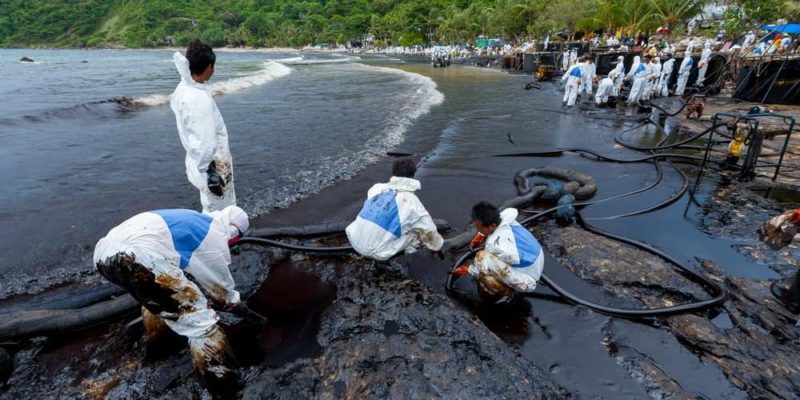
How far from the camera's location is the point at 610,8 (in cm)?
3562

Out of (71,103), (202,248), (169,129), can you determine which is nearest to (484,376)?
(202,248)

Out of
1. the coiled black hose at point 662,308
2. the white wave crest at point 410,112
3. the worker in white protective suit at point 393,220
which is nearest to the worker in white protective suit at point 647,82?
the white wave crest at point 410,112

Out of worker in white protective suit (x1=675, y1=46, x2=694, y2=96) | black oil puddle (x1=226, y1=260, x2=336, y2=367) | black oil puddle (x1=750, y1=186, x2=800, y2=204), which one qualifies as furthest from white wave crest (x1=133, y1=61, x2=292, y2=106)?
worker in white protective suit (x1=675, y1=46, x2=694, y2=96)

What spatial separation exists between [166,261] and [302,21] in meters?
148

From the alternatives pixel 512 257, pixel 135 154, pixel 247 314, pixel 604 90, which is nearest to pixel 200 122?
pixel 247 314

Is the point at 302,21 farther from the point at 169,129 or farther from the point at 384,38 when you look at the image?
the point at 169,129

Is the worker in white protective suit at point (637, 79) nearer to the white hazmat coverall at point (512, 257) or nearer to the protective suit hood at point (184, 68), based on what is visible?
the white hazmat coverall at point (512, 257)

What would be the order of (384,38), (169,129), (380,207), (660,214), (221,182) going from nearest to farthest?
1. (380,207)
2. (221,182)
3. (660,214)
4. (169,129)
5. (384,38)

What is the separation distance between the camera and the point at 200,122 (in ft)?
12.2

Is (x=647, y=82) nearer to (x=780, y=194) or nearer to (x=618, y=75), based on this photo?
(x=618, y=75)

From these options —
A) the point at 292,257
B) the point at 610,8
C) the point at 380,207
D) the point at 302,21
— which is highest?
the point at 302,21

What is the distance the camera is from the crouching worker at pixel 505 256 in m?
3.32

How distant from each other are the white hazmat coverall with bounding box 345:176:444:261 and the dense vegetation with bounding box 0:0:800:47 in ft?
179

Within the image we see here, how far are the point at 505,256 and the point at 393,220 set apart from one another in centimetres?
111
